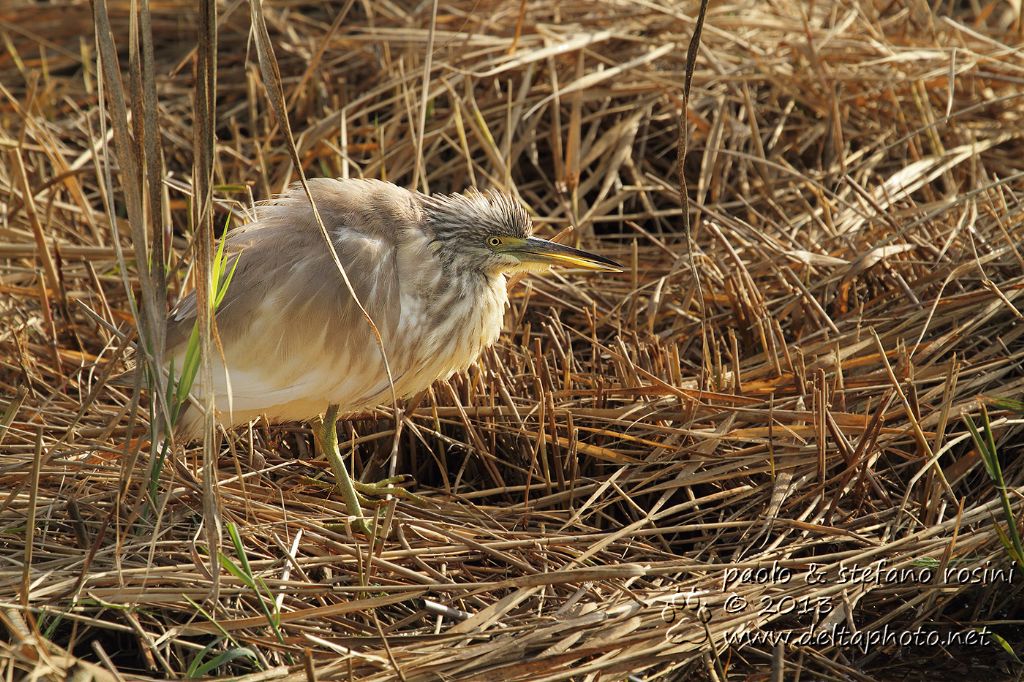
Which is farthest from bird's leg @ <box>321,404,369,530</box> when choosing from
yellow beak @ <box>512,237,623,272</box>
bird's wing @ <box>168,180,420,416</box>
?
yellow beak @ <box>512,237,623,272</box>

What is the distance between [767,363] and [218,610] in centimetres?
154

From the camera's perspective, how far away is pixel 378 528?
7.88 ft

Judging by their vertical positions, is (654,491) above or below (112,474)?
below

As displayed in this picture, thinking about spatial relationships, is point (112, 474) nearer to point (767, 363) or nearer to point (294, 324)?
point (294, 324)

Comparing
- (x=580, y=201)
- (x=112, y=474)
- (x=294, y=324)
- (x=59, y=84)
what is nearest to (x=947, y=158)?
(x=580, y=201)

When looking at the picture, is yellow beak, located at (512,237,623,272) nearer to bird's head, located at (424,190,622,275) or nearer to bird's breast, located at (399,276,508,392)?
bird's head, located at (424,190,622,275)

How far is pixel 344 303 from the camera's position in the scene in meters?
2.45

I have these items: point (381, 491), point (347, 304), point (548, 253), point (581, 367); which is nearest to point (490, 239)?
point (548, 253)

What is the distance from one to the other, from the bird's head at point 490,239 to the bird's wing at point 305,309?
0.17m

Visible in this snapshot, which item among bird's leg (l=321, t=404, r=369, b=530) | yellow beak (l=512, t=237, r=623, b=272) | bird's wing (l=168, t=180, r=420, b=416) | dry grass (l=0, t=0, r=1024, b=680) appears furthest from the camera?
yellow beak (l=512, t=237, r=623, b=272)

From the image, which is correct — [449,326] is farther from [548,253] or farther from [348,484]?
[348,484]

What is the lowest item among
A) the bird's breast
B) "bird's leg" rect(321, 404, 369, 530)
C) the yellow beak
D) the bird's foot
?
the bird's foot

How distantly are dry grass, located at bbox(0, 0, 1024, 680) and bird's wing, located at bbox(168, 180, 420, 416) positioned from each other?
256mm

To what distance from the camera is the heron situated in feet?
8.02
